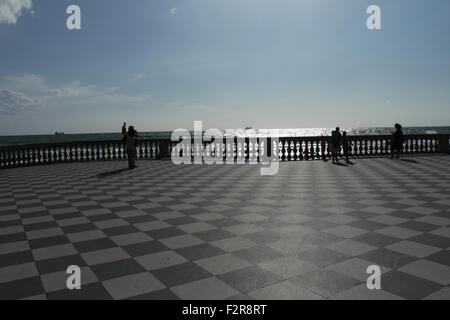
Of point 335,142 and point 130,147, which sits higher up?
point 335,142

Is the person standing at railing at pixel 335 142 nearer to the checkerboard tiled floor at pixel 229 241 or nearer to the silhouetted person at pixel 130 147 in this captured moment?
the checkerboard tiled floor at pixel 229 241

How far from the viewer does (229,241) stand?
5215 millimetres

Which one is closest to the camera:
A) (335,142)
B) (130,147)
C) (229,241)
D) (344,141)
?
(229,241)

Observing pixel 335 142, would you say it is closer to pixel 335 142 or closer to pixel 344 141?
pixel 335 142

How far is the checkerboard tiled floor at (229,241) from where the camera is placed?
371cm

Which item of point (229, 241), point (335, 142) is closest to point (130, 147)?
point (335, 142)

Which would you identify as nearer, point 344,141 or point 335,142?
point 335,142

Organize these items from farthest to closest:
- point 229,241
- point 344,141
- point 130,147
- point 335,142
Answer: point 344,141 → point 335,142 → point 130,147 → point 229,241

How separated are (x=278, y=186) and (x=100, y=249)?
6.27m

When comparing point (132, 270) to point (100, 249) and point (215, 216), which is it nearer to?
point (100, 249)

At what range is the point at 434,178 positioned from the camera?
11000 millimetres

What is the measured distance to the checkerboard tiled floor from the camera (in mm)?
3707

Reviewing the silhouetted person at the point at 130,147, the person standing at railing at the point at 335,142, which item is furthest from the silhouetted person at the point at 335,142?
the silhouetted person at the point at 130,147
